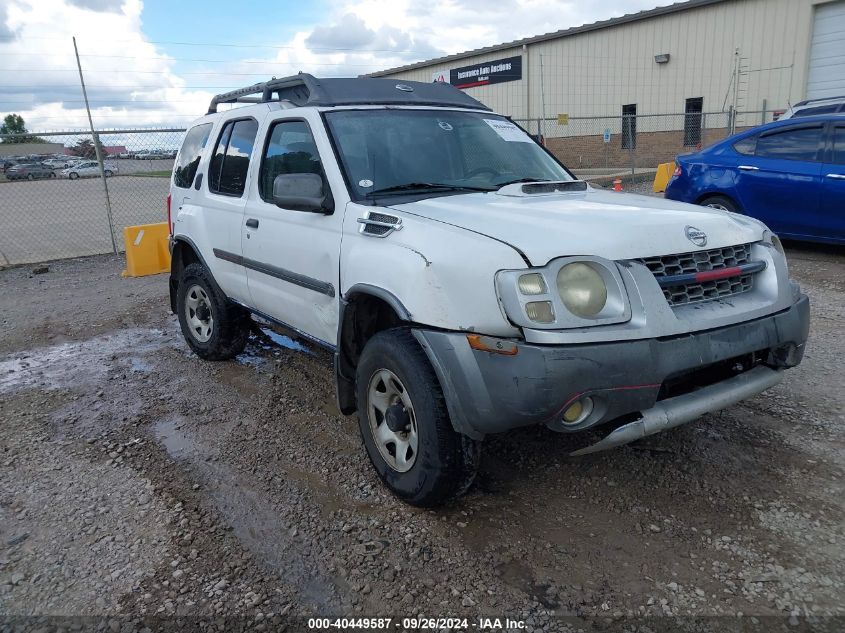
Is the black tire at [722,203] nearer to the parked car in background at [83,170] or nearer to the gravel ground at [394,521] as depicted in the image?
the gravel ground at [394,521]

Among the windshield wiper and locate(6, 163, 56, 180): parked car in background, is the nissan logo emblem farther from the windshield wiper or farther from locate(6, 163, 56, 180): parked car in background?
locate(6, 163, 56, 180): parked car in background

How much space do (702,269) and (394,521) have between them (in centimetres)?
184

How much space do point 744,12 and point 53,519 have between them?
2594 centimetres

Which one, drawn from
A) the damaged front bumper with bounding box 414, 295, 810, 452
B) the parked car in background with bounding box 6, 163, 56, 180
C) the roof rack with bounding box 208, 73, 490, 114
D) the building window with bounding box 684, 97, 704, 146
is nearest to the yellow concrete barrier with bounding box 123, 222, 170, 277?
the roof rack with bounding box 208, 73, 490, 114

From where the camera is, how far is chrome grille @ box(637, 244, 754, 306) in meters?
2.84

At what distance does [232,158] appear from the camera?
4.79m

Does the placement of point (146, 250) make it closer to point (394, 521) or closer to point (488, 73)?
point (394, 521)

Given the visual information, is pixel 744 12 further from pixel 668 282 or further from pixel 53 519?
pixel 53 519

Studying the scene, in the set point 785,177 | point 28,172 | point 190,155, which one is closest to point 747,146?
point 785,177

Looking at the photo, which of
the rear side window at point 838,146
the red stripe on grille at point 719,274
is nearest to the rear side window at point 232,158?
the red stripe on grille at point 719,274

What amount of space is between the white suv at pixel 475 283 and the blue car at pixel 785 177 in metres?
4.80

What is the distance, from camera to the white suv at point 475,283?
8.57 feet

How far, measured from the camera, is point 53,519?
127 inches

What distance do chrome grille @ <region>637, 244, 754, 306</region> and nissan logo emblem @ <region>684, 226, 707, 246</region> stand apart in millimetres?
45
